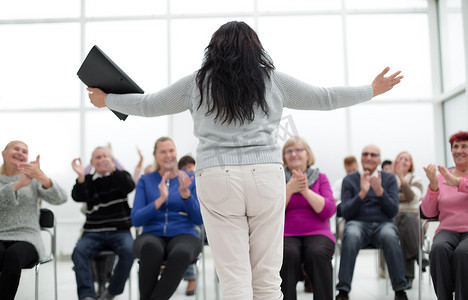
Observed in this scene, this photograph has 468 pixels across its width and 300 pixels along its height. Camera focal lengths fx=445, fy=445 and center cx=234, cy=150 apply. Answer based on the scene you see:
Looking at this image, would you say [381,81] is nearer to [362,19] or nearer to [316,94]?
[316,94]

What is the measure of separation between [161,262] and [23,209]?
38.9 inches

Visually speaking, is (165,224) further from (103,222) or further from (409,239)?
(409,239)

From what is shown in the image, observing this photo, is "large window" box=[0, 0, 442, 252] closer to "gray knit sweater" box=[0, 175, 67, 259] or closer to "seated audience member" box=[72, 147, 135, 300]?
"seated audience member" box=[72, 147, 135, 300]

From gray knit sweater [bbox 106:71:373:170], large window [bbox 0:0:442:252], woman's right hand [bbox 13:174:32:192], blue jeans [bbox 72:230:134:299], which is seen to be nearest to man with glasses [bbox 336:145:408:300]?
blue jeans [bbox 72:230:134:299]

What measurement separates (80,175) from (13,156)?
1.49 feet

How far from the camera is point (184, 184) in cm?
270

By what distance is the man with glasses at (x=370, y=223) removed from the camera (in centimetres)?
287

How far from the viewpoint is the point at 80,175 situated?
319 cm

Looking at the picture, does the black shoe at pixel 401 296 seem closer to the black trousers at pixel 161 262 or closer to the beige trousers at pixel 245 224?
the black trousers at pixel 161 262

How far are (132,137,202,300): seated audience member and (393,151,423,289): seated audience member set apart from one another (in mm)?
1633

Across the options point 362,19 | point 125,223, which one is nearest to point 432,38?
point 362,19

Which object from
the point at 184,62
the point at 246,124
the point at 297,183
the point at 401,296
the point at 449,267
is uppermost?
the point at 184,62

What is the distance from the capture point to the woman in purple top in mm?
2449

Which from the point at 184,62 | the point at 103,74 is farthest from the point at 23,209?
the point at 184,62
